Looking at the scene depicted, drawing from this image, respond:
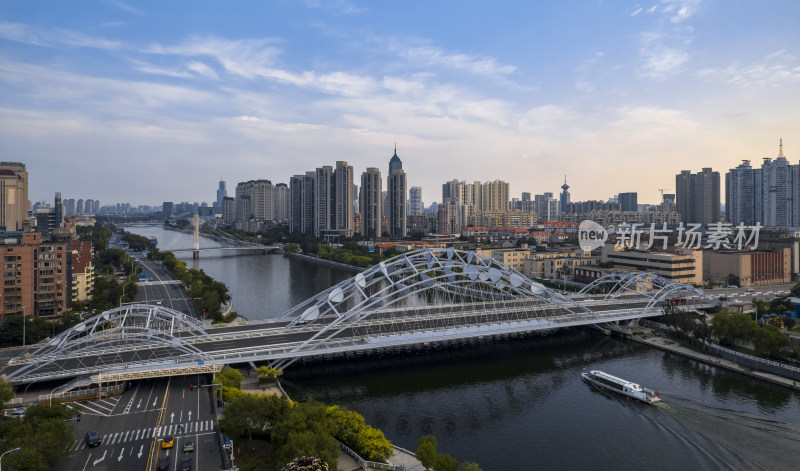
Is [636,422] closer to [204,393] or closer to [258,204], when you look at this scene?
[204,393]

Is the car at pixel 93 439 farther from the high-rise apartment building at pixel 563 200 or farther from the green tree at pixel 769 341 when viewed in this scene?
the high-rise apartment building at pixel 563 200

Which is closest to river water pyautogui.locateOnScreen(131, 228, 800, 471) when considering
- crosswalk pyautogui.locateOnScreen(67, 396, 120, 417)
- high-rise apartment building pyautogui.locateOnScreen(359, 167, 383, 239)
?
crosswalk pyautogui.locateOnScreen(67, 396, 120, 417)

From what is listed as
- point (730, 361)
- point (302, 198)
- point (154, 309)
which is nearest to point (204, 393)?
point (154, 309)

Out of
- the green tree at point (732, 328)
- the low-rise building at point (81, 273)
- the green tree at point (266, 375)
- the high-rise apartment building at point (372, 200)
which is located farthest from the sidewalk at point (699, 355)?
the high-rise apartment building at point (372, 200)

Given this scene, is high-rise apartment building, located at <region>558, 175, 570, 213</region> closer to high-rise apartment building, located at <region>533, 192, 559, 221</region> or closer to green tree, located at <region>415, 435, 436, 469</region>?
high-rise apartment building, located at <region>533, 192, 559, 221</region>

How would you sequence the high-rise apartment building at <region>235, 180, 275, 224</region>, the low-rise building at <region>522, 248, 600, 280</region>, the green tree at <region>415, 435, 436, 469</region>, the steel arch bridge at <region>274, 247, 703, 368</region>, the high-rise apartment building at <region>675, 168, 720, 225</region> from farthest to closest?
the high-rise apartment building at <region>235, 180, 275, 224</region>
the high-rise apartment building at <region>675, 168, 720, 225</region>
the low-rise building at <region>522, 248, 600, 280</region>
the steel arch bridge at <region>274, 247, 703, 368</region>
the green tree at <region>415, 435, 436, 469</region>
